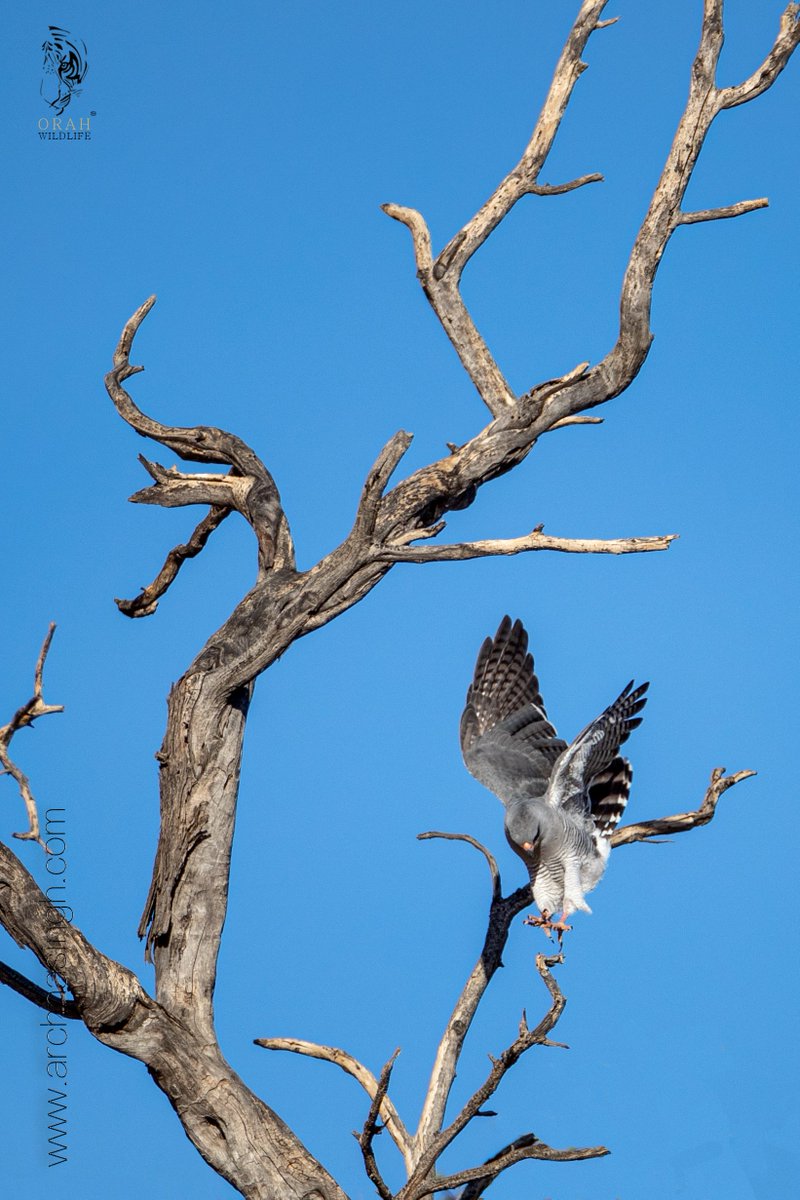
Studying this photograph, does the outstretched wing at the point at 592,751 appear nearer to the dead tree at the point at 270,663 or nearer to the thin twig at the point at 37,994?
the dead tree at the point at 270,663

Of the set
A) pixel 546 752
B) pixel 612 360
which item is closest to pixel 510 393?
pixel 612 360

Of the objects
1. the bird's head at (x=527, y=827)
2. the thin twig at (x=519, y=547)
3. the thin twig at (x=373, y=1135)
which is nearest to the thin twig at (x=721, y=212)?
the thin twig at (x=519, y=547)

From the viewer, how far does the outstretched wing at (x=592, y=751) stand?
7605 mm

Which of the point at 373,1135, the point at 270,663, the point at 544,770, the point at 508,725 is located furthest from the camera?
the point at 508,725

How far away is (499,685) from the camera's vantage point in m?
8.71

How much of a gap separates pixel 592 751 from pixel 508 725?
0.86m

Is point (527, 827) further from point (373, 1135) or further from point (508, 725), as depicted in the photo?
point (373, 1135)

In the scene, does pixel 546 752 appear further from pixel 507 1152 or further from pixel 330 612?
pixel 507 1152

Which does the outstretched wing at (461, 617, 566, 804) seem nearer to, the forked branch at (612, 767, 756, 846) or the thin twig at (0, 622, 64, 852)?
the forked branch at (612, 767, 756, 846)

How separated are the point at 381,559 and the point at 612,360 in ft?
6.02

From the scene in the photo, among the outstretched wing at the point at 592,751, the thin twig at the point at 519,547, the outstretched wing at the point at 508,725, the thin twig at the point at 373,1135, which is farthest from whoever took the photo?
the outstretched wing at the point at 508,725

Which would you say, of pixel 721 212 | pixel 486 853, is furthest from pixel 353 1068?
pixel 721 212

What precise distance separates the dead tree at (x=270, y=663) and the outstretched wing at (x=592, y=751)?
594 millimetres

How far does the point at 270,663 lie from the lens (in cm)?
736
